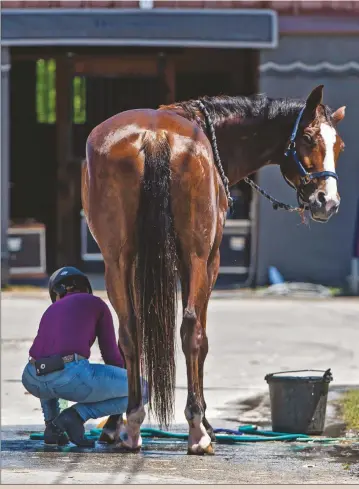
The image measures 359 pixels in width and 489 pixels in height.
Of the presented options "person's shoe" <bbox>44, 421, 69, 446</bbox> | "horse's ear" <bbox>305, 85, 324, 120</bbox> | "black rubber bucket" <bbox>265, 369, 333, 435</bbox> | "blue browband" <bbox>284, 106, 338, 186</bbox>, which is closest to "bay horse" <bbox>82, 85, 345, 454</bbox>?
"person's shoe" <bbox>44, 421, 69, 446</bbox>

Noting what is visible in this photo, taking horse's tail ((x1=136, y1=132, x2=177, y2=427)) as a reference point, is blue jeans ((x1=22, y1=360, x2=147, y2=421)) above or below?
below

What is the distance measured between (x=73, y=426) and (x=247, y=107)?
2.14 m

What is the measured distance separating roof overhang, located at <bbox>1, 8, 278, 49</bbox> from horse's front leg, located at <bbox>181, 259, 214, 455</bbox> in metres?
9.42

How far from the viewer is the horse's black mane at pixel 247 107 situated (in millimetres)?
7379

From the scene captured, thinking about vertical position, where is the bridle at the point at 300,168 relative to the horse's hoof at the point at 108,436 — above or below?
above

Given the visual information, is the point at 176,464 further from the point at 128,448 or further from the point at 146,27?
the point at 146,27

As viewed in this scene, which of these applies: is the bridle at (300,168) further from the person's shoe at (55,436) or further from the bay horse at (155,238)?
the person's shoe at (55,436)

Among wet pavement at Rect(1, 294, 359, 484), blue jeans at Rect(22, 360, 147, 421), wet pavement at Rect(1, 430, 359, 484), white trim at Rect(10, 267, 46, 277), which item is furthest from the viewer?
white trim at Rect(10, 267, 46, 277)

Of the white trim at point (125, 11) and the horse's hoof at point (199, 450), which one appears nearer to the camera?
the horse's hoof at point (199, 450)

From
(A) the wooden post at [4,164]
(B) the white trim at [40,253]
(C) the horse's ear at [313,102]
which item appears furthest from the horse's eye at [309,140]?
(B) the white trim at [40,253]

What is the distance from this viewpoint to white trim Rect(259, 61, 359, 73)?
16219 millimetres

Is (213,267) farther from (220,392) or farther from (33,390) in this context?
(220,392)

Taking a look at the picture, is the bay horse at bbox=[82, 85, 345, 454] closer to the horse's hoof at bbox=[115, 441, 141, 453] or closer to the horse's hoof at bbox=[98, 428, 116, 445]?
the horse's hoof at bbox=[115, 441, 141, 453]

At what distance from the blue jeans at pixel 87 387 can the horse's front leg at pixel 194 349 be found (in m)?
0.30
